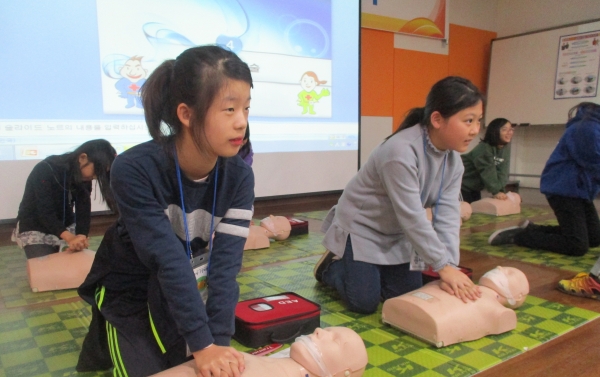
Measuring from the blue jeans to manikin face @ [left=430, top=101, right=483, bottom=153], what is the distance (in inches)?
19.1

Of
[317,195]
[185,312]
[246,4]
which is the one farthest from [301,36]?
[185,312]

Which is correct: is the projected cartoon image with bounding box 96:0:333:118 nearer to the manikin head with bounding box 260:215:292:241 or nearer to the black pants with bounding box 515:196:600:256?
the manikin head with bounding box 260:215:292:241

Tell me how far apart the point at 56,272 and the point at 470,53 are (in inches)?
196

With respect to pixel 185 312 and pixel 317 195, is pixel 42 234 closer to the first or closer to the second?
pixel 185 312

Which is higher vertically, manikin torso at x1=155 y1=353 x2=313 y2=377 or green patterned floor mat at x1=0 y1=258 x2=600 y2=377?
manikin torso at x1=155 y1=353 x2=313 y2=377

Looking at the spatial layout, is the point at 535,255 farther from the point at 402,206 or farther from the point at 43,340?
the point at 43,340

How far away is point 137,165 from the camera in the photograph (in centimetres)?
93

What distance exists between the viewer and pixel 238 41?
129 inches

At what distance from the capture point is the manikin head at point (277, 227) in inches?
102

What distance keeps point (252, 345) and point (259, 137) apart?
232 centimetres

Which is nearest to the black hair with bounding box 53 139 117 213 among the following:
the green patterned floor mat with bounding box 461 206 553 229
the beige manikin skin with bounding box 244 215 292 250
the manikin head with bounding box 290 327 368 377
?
the beige manikin skin with bounding box 244 215 292 250

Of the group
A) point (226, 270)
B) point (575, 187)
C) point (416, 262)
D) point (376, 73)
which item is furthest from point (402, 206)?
point (376, 73)

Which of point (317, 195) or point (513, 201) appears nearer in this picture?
point (513, 201)

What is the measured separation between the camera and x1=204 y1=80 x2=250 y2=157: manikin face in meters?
0.89
